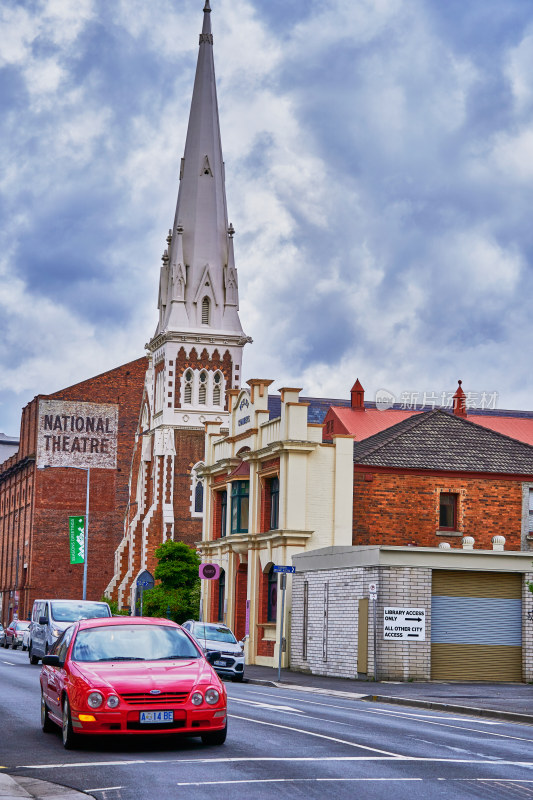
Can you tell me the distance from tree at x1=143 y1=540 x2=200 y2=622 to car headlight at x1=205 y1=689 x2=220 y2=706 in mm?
48856

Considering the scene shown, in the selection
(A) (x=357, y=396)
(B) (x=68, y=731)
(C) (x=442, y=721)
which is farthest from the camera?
(A) (x=357, y=396)

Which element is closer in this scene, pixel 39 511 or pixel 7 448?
pixel 39 511

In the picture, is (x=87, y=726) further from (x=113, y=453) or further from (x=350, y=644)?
(x=113, y=453)

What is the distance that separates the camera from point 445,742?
15672 mm

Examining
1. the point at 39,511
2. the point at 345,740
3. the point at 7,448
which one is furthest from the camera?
the point at 7,448

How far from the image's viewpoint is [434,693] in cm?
2762

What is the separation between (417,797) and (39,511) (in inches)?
3228

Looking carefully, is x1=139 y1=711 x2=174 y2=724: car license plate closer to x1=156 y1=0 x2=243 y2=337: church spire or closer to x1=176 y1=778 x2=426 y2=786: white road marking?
x1=176 y1=778 x2=426 y2=786: white road marking

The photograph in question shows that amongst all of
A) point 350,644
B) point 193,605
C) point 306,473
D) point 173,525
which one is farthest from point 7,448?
point 350,644

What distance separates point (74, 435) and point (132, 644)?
77889mm

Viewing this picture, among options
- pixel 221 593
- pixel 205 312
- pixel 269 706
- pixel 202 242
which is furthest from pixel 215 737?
pixel 202 242

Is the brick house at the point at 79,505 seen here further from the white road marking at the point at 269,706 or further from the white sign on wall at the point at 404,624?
the white road marking at the point at 269,706

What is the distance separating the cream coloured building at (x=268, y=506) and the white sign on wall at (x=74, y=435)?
38.8 metres

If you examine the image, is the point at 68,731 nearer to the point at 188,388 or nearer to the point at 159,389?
the point at 188,388
